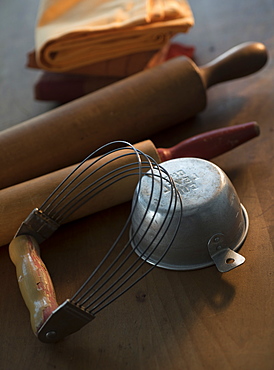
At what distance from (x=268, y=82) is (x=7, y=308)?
Result: 23.1 inches

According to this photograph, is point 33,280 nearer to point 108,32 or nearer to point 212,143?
point 212,143

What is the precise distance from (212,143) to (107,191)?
0.53 ft

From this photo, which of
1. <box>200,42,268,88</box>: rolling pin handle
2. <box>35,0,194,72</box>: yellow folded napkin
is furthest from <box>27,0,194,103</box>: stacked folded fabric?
<box>200,42,268,88</box>: rolling pin handle

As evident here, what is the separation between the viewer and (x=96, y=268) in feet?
1.83

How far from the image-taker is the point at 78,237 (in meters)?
0.71

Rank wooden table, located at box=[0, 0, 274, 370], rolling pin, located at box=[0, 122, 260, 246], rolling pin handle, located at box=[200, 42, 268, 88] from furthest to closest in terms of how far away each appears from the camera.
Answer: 1. rolling pin handle, located at box=[200, 42, 268, 88]
2. rolling pin, located at box=[0, 122, 260, 246]
3. wooden table, located at box=[0, 0, 274, 370]

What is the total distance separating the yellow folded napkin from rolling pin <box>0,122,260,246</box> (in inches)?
10.4

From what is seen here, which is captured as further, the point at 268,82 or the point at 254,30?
the point at 254,30

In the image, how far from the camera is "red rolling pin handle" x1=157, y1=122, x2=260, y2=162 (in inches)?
29.4

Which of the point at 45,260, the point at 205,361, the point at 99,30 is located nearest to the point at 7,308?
the point at 45,260

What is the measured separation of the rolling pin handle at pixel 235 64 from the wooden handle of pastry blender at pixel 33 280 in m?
0.41

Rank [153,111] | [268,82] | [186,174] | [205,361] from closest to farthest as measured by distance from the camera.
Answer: [205,361], [186,174], [153,111], [268,82]

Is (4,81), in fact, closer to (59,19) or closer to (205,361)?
(59,19)

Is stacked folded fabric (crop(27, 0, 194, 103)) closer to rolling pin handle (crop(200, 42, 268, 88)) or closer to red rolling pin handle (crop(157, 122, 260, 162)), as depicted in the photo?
rolling pin handle (crop(200, 42, 268, 88))
